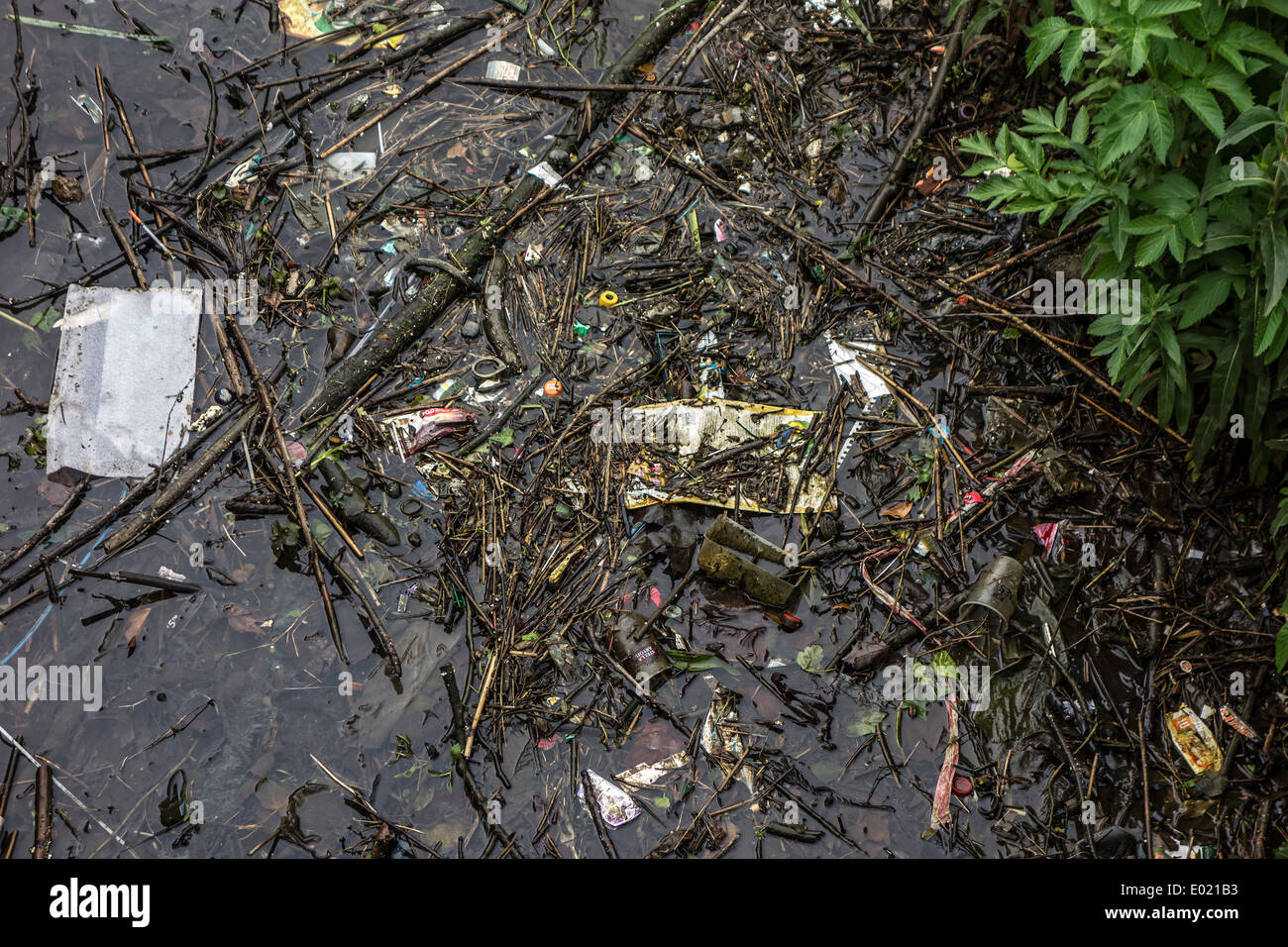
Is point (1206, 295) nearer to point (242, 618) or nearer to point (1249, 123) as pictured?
point (1249, 123)

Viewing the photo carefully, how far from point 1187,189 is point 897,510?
61.7 inches

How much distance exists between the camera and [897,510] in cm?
348

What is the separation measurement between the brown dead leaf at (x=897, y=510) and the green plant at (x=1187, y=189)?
0.95m

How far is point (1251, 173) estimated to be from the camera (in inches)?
100

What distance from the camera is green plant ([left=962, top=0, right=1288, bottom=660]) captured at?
2.53m

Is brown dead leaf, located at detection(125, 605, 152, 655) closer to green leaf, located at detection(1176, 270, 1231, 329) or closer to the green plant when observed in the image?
the green plant

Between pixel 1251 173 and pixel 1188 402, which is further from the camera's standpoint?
pixel 1188 402

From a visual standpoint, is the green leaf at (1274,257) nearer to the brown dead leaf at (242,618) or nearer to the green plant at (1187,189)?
the green plant at (1187,189)

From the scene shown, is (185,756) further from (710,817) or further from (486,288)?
(486,288)

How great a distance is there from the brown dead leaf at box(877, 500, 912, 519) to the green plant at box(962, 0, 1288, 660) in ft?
3.12

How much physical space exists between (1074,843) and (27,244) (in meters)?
5.32

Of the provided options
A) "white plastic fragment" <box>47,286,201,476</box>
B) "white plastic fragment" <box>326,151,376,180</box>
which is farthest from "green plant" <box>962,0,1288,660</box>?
"white plastic fragment" <box>47,286,201,476</box>
